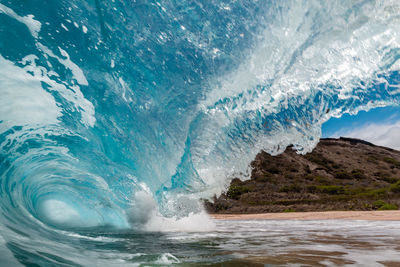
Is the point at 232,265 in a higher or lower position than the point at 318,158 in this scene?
lower

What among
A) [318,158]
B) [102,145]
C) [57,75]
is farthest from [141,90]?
[318,158]

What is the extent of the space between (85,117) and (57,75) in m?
1.26

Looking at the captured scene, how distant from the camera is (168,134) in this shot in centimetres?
538

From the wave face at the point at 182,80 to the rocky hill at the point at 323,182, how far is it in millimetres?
24823

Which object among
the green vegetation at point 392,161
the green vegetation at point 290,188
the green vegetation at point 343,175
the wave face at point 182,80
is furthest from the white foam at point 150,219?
the green vegetation at point 392,161

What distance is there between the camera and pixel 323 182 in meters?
46.2

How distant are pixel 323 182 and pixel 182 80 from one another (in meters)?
47.3

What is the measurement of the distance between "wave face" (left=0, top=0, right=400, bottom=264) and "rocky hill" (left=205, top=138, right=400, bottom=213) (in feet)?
81.4

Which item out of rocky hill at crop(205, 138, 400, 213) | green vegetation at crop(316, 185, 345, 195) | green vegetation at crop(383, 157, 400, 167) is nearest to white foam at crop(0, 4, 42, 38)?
rocky hill at crop(205, 138, 400, 213)

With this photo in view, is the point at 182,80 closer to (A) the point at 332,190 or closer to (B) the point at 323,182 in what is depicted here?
(A) the point at 332,190

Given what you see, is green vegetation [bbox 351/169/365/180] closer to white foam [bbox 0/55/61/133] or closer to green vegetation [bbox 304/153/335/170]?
green vegetation [bbox 304/153/335/170]

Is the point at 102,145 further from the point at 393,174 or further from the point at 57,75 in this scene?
the point at 393,174

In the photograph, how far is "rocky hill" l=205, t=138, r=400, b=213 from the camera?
31.5 meters

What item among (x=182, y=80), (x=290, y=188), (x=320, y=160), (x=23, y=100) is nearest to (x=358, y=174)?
(x=320, y=160)
